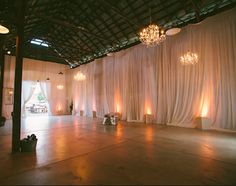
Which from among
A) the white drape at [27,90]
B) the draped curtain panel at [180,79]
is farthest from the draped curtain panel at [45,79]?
the draped curtain panel at [180,79]

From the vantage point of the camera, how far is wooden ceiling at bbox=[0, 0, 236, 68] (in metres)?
6.29

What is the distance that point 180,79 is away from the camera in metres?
7.27

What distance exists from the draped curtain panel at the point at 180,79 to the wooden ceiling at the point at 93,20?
0.65 metres

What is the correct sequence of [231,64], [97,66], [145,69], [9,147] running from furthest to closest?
[97,66]
[145,69]
[231,64]
[9,147]

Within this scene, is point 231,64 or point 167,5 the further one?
point 167,5

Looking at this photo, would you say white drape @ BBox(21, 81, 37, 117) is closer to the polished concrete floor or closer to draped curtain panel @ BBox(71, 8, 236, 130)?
draped curtain panel @ BBox(71, 8, 236, 130)

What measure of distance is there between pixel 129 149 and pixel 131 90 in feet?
19.2

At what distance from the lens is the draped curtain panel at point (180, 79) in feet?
19.5

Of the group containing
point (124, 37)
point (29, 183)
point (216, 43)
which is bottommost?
point (29, 183)

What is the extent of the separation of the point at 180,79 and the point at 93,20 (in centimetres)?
618

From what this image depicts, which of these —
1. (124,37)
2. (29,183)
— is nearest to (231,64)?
(124,37)

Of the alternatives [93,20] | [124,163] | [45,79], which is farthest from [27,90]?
[124,163]

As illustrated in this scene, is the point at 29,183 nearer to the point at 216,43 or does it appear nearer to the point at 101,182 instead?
the point at 101,182

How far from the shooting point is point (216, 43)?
623cm
